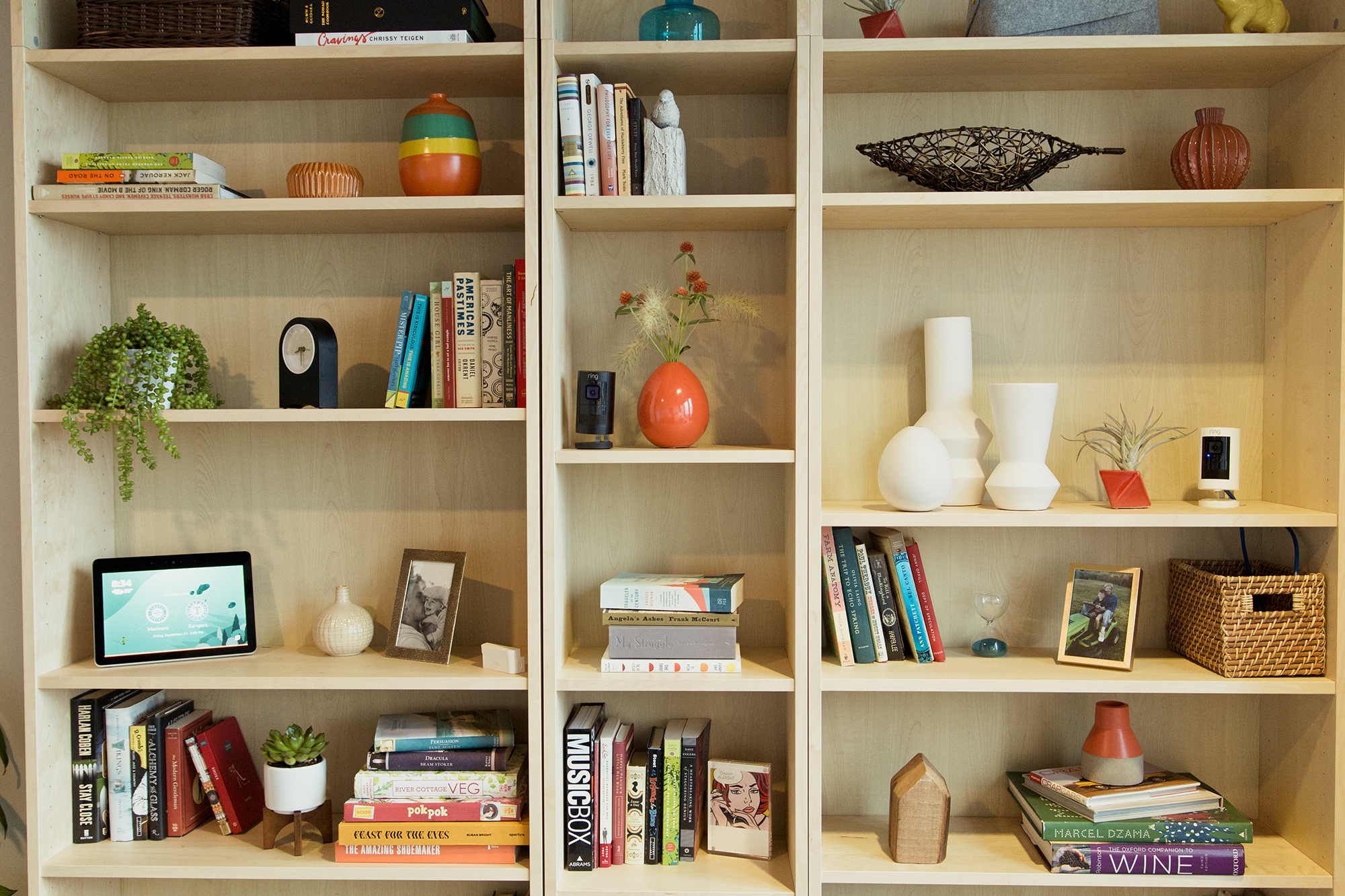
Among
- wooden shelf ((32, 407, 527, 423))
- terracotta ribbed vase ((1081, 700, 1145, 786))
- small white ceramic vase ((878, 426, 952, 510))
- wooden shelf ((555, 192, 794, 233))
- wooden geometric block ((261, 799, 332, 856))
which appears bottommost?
wooden geometric block ((261, 799, 332, 856))

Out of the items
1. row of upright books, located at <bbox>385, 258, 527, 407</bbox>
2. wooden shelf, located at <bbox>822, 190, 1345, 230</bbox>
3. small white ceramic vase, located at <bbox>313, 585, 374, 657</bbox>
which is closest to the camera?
wooden shelf, located at <bbox>822, 190, 1345, 230</bbox>

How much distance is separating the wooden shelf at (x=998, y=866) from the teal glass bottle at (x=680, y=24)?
5.32ft

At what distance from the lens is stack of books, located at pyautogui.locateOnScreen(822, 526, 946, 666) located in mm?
1759

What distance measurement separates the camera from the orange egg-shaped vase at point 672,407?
175cm

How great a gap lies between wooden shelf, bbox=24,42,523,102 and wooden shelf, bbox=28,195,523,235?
26 cm

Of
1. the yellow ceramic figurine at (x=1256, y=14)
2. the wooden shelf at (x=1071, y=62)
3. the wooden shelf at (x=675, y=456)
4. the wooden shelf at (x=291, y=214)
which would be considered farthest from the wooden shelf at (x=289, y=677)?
the yellow ceramic figurine at (x=1256, y=14)

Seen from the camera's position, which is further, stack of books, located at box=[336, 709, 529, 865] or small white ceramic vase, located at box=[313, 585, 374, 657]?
small white ceramic vase, located at box=[313, 585, 374, 657]

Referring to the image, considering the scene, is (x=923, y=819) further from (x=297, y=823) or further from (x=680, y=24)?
(x=680, y=24)

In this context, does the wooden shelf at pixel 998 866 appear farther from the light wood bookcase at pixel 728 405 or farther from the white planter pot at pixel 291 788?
the white planter pot at pixel 291 788

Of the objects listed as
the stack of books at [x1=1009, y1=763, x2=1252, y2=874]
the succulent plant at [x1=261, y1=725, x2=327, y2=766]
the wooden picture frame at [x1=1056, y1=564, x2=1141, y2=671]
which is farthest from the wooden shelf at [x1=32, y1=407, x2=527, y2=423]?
the stack of books at [x1=1009, y1=763, x2=1252, y2=874]

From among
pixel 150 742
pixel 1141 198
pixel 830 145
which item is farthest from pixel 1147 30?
pixel 150 742

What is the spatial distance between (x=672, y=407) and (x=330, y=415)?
66 centimetres

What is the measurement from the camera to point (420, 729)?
1.83m

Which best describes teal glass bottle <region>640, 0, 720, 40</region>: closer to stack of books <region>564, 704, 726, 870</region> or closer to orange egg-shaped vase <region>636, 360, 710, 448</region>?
orange egg-shaped vase <region>636, 360, 710, 448</region>
